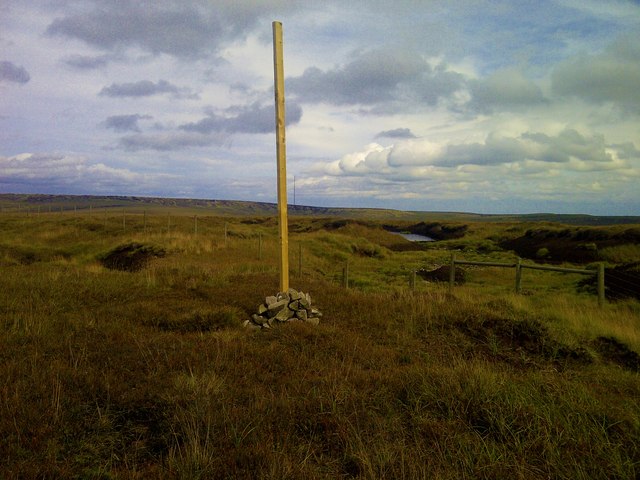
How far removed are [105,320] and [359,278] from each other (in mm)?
15056

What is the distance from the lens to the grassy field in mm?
3172

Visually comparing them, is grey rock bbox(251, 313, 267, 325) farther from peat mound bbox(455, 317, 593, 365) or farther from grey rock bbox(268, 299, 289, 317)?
peat mound bbox(455, 317, 593, 365)

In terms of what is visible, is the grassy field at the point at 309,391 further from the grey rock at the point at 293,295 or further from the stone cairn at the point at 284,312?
the grey rock at the point at 293,295

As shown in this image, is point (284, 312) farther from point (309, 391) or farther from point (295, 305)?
point (309, 391)

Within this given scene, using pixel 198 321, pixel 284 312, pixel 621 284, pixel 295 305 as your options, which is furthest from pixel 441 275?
pixel 198 321

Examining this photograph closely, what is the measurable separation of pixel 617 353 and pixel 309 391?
266 inches

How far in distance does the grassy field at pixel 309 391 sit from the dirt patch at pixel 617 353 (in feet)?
0.15

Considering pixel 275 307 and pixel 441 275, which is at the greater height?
pixel 275 307

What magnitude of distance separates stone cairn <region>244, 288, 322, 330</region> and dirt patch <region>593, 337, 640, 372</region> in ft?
18.4

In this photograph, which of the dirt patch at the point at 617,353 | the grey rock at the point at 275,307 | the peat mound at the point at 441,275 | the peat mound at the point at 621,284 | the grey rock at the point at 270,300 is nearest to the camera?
the dirt patch at the point at 617,353

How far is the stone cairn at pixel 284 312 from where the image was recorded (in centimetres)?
792

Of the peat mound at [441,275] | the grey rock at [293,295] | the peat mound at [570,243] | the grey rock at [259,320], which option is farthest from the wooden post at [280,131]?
the peat mound at [570,243]

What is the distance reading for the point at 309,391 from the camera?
4449mm

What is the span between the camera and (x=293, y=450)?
11.0 ft
